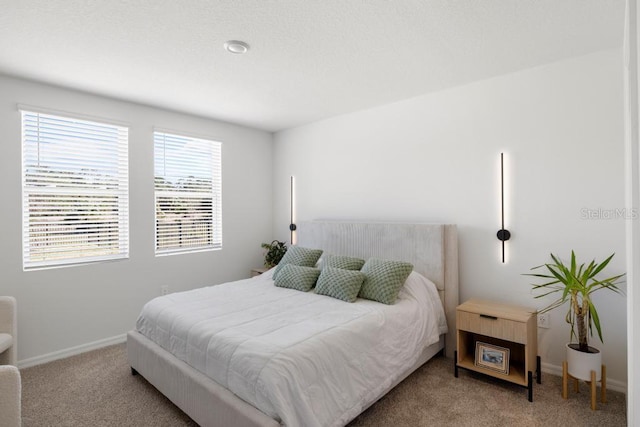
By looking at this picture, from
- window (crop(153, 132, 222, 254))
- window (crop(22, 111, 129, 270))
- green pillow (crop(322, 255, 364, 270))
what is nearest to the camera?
window (crop(22, 111, 129, 270))

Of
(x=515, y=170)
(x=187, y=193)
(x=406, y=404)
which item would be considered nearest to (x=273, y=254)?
(x=187, y=193)

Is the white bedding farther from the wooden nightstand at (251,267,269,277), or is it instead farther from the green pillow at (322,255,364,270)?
the wooden nightstand at (251,267,269,277)

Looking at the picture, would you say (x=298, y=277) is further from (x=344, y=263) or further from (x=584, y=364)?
(x=584, y=364)

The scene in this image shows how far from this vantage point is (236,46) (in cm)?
237

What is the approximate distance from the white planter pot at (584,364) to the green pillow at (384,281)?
1255mm

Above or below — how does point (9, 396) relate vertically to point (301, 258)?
below

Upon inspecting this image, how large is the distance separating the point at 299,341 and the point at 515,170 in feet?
7.68

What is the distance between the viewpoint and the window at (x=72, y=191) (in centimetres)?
306

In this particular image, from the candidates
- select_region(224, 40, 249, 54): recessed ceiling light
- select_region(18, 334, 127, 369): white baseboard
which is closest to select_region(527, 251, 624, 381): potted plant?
select_region(224, 40, 249, 54): recessed ceiling light

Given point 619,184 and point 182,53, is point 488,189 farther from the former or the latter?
point 182,53

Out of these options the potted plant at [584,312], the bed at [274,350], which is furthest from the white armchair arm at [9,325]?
the potted plant at [584,312]

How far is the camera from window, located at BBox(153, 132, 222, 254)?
3.92 m

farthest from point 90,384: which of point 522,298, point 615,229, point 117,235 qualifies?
point 615,229

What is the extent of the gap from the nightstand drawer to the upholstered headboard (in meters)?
0.37
